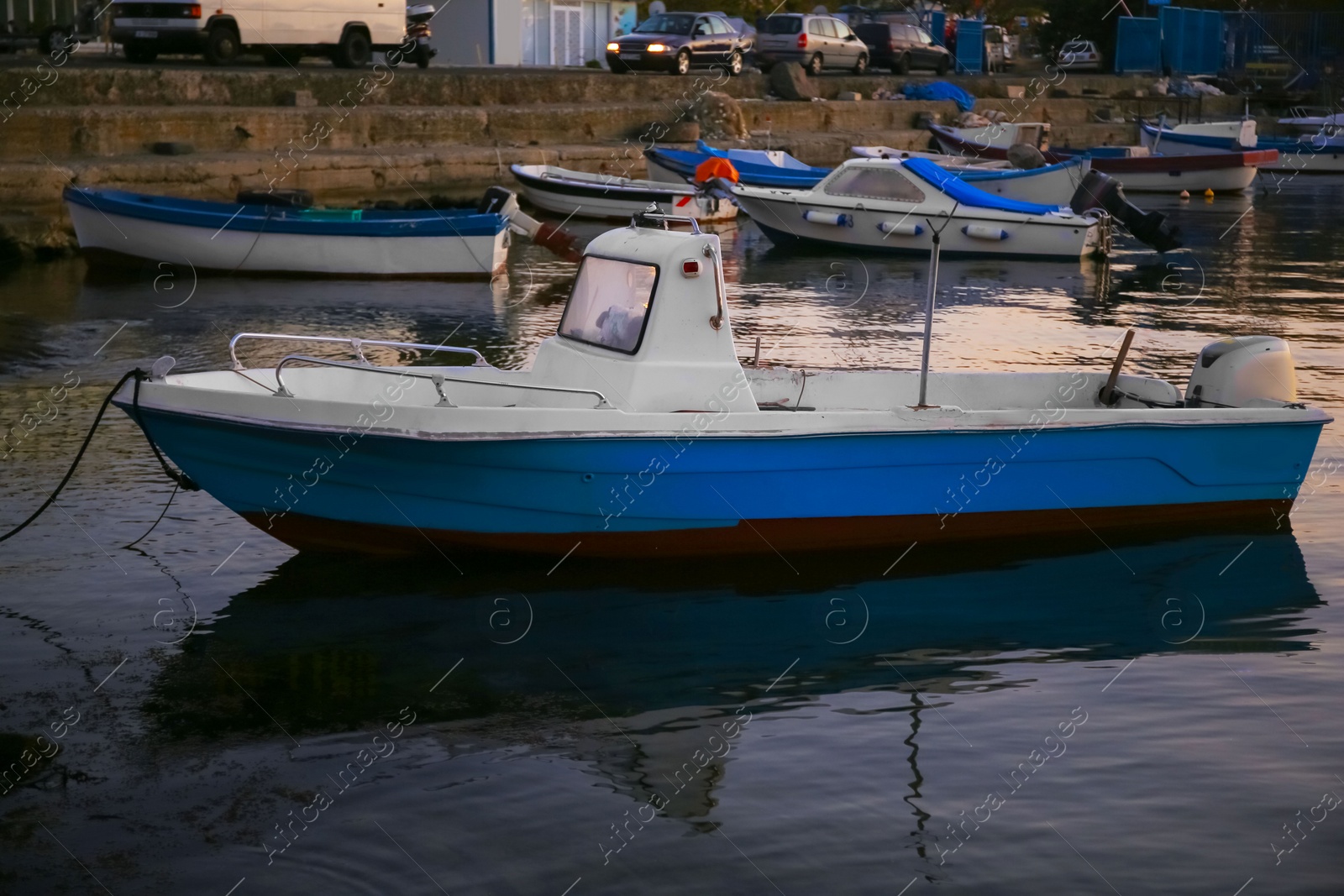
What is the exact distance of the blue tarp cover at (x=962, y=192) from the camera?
19.9 m

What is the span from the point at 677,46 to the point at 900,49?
10.3 meters

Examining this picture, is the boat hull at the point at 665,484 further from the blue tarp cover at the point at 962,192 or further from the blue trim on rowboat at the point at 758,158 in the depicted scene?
the blue trim on rowboat at the point at 758,158

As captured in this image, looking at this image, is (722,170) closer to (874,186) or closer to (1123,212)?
(874,186)

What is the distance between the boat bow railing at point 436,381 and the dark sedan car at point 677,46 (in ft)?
81.0

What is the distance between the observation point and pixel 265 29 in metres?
23.6

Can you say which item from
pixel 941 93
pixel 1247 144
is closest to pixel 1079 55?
pixel 941 93

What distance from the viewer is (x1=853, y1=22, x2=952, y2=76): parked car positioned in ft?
130

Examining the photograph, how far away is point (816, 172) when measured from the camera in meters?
24.9

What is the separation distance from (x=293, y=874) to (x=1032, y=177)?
834 inches

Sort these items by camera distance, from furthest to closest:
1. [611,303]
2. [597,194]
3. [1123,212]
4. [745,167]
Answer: [745,167] < [597,194] < [1123,212] < [611,303]

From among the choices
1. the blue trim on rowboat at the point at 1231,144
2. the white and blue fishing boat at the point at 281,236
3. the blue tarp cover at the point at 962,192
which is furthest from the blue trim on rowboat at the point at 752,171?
the blue trim on rowboat at the point at 1231,144

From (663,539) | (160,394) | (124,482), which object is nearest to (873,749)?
(663,539)

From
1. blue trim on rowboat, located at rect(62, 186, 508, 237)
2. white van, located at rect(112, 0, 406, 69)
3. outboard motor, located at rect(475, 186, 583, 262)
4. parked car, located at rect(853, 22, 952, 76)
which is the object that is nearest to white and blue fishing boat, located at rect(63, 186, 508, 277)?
blue trim on rowboat, located at rect(62, 186, 508, 237)

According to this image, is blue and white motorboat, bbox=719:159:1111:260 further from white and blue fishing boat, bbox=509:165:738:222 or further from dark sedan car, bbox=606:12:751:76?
dark sedan car, bbox=606:12:751:76
